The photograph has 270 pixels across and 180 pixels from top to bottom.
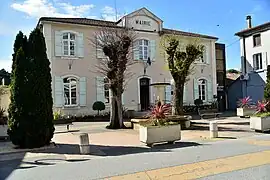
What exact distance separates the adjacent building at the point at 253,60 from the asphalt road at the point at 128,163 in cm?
2225

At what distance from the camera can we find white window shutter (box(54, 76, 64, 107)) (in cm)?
2313

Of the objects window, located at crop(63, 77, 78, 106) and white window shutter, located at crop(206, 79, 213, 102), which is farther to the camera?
white window shutter, located at crop(206, 79, 213, 102)

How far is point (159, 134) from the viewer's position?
1122cm

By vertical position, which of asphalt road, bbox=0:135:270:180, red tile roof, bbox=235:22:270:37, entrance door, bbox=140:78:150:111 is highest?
red tile roof, bbox=235:22:270:37

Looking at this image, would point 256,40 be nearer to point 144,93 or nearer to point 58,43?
point 144,93

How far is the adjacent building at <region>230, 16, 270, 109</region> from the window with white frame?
1194 cm

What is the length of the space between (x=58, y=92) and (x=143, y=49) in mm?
8442

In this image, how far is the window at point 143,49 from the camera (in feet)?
88.4

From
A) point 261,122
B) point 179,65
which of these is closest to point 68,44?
point 179,65

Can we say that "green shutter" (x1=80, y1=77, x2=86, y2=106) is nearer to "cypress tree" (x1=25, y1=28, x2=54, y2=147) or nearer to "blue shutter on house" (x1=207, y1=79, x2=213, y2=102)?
"cypress tree" (x1=25, y1=28, x2=54, y2=147)

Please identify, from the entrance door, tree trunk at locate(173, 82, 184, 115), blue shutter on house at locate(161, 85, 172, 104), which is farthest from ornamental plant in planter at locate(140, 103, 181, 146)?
blue shutter on house at locate(161, 85, 172, 104)

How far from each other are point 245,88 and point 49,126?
26287 millimetres

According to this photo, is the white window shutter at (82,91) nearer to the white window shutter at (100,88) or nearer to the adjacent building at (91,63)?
the adjacent building at (91,63)

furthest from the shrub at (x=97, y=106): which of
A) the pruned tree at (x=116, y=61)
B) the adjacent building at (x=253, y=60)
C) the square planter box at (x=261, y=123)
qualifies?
the adjacent building at (x=253, y=60)
